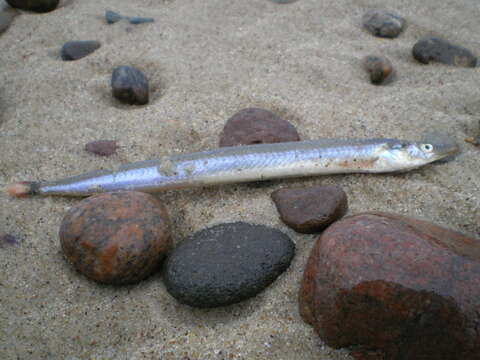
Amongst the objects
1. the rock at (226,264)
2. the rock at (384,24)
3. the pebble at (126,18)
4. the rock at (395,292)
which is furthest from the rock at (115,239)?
the rock at (384,24)

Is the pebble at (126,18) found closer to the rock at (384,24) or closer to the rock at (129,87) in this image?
the rock at (129,87)

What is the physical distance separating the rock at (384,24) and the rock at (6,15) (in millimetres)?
5251

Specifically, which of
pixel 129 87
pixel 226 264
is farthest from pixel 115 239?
pixel 129 87

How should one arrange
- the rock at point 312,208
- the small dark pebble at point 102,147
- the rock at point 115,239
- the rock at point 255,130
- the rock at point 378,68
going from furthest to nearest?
the rock at point 378,68 → the small dark pebble at point 102,147 → the rock at point 255,130 → the rock at point 312,208 → the rock at point 115,239

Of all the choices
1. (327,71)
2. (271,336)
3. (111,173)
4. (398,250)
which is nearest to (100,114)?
(111,173)

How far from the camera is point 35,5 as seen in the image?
5637 millimetres

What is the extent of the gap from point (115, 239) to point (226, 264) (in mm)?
715

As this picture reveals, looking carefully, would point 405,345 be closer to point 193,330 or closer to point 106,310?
point 193,330

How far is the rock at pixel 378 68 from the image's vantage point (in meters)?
4.41

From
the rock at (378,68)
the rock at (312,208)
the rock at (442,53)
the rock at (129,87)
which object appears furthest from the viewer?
the rock at (442,53)

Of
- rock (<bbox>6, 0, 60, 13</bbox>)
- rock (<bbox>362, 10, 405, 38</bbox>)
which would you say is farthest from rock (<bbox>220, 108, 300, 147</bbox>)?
rock (<bbox>6, 0, 60, 13</bbox>)

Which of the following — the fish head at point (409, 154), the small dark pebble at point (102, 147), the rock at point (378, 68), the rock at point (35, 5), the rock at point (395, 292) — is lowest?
the small dark pebble at point (102, 147)

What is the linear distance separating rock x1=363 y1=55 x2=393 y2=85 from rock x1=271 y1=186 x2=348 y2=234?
233 centimetres

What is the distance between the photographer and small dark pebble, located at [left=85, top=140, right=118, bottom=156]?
3588mm
